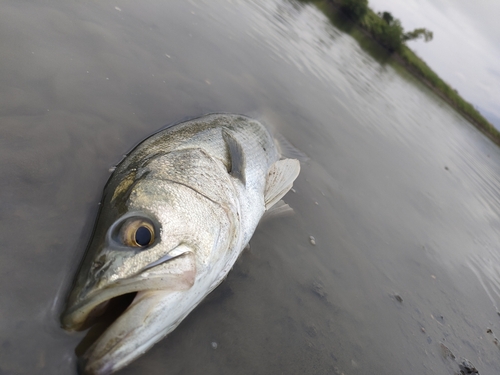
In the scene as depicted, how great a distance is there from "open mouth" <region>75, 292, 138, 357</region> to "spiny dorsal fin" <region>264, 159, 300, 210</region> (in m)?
1.81

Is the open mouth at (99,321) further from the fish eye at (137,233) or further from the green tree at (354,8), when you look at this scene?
the green tree at (354,8)

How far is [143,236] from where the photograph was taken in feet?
5.55

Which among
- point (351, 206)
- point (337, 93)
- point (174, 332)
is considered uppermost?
point (337, 93)

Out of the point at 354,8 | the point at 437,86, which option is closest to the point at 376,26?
the point at 354,8

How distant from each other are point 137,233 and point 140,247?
86 millimetres

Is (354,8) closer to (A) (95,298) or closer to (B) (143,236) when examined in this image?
(B) (143,236)

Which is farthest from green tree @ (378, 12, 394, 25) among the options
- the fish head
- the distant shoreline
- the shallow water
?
the fish head

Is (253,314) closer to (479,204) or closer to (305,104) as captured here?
(305,104)

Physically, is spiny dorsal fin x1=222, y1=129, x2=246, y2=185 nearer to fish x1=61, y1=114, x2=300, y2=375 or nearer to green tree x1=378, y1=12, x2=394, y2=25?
fish x1=61, y1=114, x2=300, y2=375

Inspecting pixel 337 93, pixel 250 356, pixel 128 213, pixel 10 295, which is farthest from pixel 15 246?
pixel 337 93

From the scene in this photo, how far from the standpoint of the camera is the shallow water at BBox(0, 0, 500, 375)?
2.02 m

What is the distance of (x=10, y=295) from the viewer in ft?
5.81

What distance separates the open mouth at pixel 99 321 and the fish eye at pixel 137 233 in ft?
0.84

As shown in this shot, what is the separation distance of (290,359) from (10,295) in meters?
1.84
